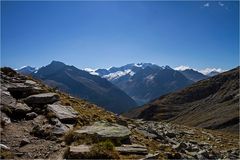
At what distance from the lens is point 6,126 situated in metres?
19.7

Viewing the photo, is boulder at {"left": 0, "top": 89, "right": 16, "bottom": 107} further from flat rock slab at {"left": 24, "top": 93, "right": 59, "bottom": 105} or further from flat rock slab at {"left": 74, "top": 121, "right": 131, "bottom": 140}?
flat rock slab at {"left": 74, "top": 121, "right": 131, "bottom": 140}

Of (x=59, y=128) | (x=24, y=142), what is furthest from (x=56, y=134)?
(x=24, y=142)

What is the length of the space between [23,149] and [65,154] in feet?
8.27

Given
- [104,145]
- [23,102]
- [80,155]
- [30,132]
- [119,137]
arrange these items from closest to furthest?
1. [80,155]
2. [104,145]
3. [119,137]
4. [30,132]
5. [23,102]

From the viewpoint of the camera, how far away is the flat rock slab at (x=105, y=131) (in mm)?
17375


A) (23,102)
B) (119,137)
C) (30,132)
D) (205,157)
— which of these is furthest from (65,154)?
(205,157)

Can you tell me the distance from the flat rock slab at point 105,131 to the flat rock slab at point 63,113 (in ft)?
7.64

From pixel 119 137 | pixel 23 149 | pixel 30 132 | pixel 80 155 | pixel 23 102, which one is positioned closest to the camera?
pixel 80 155

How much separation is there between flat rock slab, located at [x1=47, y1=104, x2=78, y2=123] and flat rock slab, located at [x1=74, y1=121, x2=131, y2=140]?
7.64 ft

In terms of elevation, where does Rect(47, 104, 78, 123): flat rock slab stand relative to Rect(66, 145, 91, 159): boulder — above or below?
above

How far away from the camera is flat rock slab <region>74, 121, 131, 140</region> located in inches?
684

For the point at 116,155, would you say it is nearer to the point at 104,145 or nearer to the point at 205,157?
the point at 104,145

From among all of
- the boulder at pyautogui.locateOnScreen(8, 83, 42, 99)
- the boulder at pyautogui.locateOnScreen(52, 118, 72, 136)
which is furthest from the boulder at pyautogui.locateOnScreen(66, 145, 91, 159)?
the boulder at pyautogui.locateOnScreen(8, 83, 42, 99)

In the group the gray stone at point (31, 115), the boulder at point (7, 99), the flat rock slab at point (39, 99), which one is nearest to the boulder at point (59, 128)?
the gray stone at point (31, 115)
